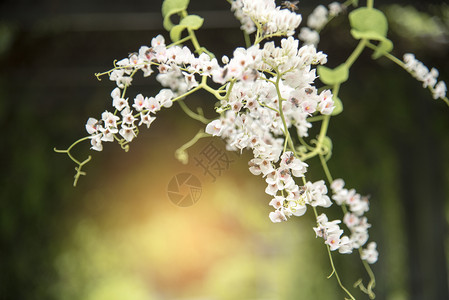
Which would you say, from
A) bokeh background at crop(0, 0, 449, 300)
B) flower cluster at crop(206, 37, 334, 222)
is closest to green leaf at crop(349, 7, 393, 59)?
flower cluster at crop(206, 37, 334, 222)

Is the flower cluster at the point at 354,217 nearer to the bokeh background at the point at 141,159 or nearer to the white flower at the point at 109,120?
the white flower at the point at 109,120

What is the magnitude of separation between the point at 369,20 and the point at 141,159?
2.94 meters

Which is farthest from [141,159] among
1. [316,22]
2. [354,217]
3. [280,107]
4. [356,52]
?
[280,107]

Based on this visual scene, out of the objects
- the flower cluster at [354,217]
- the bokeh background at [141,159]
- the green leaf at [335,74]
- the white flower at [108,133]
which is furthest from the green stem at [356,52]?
the bokeh background at [141,159]

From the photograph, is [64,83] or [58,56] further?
[64,83]

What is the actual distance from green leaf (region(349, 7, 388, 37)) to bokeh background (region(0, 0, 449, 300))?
1343mm

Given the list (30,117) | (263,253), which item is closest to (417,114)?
(30,117)

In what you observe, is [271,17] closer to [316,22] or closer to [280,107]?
[280,107]

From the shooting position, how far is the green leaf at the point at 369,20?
2.67ft

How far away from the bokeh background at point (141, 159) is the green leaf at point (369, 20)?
134 cm

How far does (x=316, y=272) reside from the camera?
375 centimetres

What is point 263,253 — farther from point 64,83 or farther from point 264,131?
point 264,131

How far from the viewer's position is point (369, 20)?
0.81 meters

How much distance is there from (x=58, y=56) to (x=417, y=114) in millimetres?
2061
